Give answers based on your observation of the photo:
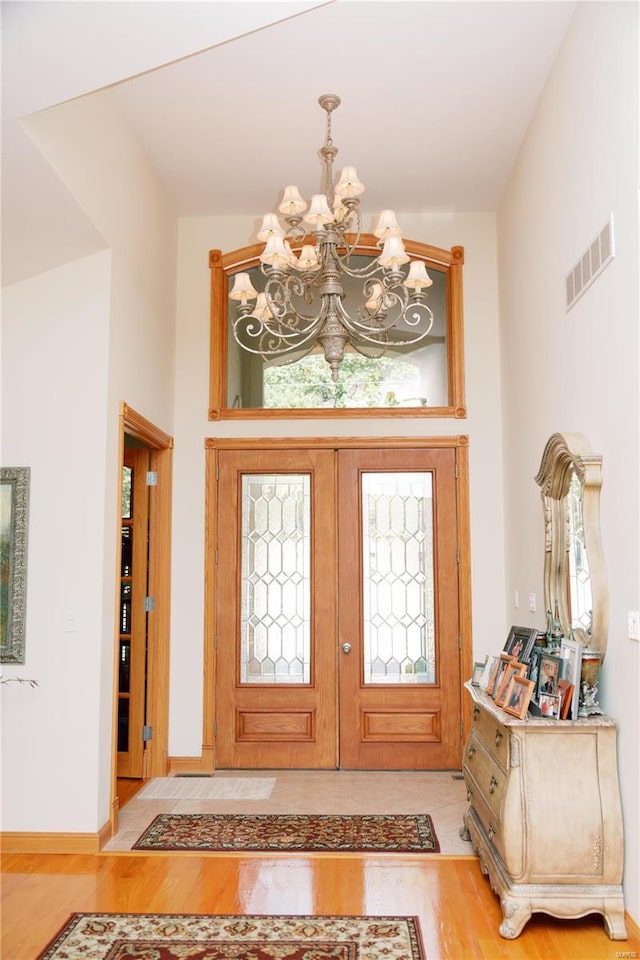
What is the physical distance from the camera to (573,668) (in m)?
3.09

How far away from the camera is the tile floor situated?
4223 millimetres

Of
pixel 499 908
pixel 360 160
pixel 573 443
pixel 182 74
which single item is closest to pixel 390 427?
pixel 360 160

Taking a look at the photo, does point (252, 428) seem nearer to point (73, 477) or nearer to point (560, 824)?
point (73, 477)

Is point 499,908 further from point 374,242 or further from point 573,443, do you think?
point 374,242

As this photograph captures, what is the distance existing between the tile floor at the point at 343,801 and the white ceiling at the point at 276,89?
3.09 metres

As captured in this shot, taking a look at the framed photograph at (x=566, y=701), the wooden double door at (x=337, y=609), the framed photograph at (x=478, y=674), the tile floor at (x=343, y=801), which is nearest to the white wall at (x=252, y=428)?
the wooden double door at (x=337, y=609)

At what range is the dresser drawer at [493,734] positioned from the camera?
3.13 metres

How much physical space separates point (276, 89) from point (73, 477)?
7.76 ft

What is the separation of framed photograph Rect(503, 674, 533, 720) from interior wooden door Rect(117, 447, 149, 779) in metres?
2.83

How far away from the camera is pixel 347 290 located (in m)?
5.78

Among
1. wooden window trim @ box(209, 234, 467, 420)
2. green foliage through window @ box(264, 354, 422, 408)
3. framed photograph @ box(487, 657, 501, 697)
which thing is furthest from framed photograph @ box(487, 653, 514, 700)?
green foliage through window @ box(264, 354, 422, 408)

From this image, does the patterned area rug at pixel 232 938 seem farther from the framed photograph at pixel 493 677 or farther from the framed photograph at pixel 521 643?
the framed photograph at pixel 521 643

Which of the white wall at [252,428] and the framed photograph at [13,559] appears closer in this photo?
the framed photograph at [13,559]

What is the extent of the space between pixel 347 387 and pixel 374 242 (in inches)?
42.3
